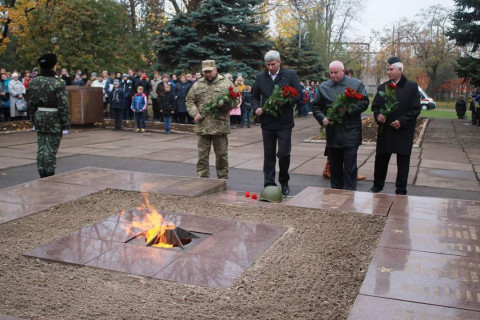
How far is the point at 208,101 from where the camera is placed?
8.34 m

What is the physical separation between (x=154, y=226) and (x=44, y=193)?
224 cm

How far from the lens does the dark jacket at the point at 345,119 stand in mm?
7508

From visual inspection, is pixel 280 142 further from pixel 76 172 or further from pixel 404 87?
pixel 76 172

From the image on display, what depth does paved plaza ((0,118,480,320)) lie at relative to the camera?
153 inches

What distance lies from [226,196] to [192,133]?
412 inches

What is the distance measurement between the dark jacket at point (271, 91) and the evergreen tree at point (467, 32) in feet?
45.1

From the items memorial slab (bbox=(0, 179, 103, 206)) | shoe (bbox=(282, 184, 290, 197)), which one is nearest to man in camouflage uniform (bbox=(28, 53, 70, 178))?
memorial slab (bbox=(0, 179, 103, 206))

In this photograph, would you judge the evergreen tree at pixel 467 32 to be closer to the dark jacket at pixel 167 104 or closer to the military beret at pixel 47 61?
the dark jacket at pixel 167 104

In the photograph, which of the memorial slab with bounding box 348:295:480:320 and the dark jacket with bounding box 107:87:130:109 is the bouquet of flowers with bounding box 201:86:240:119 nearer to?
the memorial slab with bounding box 348:295:480:320

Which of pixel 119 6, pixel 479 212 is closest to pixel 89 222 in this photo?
pixel 479 212

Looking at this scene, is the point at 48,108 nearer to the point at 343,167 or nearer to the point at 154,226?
the point at 154,226

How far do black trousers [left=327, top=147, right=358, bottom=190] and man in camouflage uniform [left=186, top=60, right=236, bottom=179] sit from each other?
67.4 inches

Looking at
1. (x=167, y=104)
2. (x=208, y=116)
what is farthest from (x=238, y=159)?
(x=167, y=104)

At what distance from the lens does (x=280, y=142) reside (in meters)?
7.78
